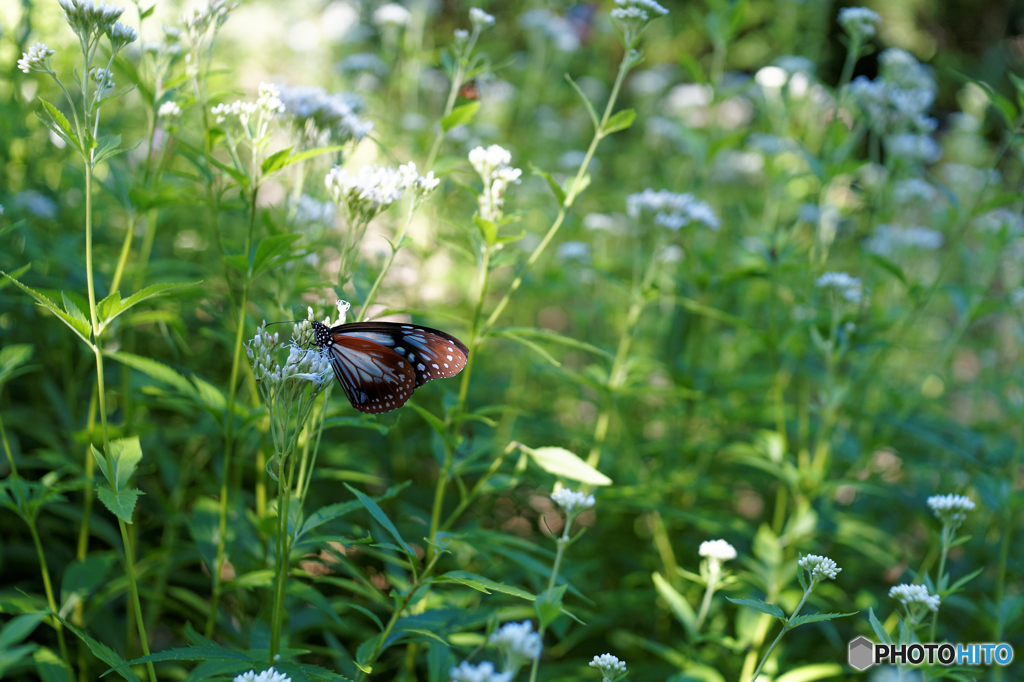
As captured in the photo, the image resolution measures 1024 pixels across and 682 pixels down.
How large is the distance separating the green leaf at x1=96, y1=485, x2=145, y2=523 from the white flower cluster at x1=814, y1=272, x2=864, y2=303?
2.35 meters

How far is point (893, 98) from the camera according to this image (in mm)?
3027

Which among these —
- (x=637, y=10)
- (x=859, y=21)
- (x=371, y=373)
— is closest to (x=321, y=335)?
(x=371, y=373)

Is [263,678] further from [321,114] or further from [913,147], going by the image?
[913,147]

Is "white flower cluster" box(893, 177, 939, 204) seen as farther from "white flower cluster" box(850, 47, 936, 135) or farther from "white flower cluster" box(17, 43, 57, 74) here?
"white flower cluster" box(17, 43, 57, 74)

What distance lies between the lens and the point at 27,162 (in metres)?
3.03

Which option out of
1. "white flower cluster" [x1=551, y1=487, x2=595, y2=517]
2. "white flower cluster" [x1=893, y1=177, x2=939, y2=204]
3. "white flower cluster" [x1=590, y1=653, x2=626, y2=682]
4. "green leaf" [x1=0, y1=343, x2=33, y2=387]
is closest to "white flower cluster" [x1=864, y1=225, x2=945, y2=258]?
"white flower cluster" [x1=893, y1=177, x2=939, y2=204]

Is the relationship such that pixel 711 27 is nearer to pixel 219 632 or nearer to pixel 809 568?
pixel 809 568

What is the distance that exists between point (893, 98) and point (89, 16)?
9.95 ft

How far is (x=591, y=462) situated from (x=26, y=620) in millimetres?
1684

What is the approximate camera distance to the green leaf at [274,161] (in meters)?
1.70

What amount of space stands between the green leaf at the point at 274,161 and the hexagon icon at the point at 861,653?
239 centimetres

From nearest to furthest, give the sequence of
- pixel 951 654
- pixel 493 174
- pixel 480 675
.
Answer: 1. pixel 480 675
2. pixel 493 174
3. pixel 951 654

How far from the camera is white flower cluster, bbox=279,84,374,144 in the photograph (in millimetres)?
2078

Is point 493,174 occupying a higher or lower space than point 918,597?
higher
